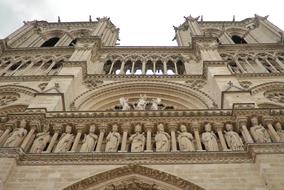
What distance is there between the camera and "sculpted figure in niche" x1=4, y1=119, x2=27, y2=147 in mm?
10195

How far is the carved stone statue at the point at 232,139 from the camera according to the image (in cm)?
1009

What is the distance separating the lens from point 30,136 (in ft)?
35.3

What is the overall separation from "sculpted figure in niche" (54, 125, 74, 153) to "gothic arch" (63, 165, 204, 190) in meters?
1.56

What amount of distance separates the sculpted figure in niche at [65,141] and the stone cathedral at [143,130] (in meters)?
0.03

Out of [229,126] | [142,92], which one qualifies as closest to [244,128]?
[229,126]

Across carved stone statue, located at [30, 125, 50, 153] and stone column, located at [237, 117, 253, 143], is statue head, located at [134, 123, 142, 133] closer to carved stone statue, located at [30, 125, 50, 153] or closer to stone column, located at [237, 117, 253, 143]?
carved stone statue, located at [30, 125, 50, 153]

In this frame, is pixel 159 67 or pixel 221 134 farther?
pixel 159 67

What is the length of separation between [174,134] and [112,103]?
6.32 m

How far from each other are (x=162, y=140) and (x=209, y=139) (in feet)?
3.96

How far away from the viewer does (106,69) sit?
802 inches

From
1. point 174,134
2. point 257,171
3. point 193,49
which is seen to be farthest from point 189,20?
point 257,171

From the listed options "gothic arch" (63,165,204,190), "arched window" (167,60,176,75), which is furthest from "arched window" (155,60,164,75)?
"gothic arch" (63,165,204,190)

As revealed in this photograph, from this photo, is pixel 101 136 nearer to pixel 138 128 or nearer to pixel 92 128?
pixel 92 128

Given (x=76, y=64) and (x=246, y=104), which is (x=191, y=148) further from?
(x=76, y=64)
